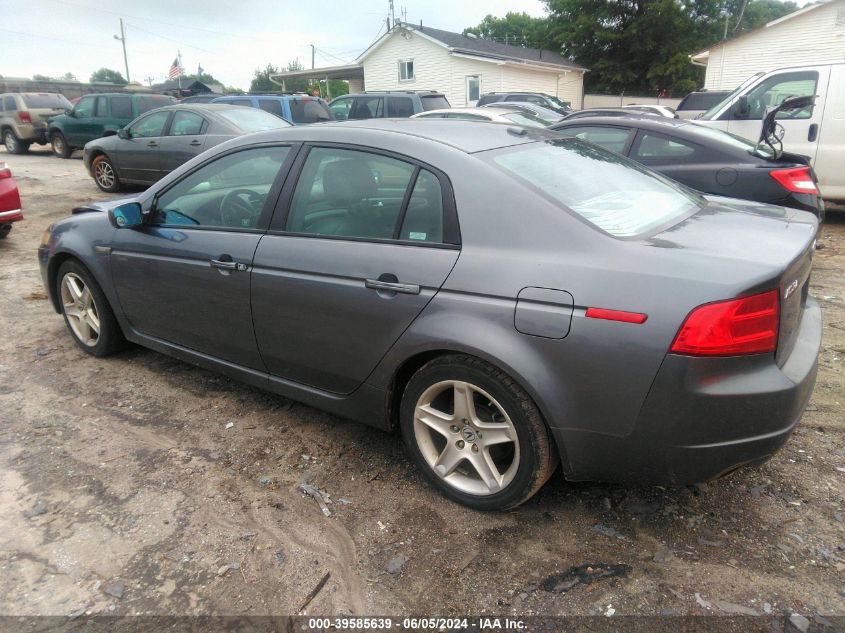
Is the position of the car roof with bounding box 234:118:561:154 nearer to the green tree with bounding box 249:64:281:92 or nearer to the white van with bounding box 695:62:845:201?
the white van with bounding box 695:62:845:201

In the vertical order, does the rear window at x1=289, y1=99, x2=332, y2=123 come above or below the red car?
above

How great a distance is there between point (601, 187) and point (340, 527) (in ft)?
6.22

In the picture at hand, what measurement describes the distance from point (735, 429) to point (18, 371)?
14.3 ft

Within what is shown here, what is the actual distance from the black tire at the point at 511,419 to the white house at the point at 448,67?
27527 mm

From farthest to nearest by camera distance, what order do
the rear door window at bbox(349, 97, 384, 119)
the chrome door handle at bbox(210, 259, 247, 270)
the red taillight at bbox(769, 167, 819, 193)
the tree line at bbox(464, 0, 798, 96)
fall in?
1. the tree line at bbox(464, 0, 798, 96)
2. the rear door window at bbox(349, 97, 384, 119)
3. the red taillight at bbox(769, 167, 819, 193)
4. the chrome door handle at bbox(210, 259, 247, 270)

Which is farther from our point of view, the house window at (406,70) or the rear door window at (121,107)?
the house window at (406,70)

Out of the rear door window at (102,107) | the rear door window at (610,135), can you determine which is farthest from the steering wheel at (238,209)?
the rear door window at (102,107)

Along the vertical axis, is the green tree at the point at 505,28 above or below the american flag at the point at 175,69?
above

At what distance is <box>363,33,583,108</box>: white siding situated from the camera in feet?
92.4

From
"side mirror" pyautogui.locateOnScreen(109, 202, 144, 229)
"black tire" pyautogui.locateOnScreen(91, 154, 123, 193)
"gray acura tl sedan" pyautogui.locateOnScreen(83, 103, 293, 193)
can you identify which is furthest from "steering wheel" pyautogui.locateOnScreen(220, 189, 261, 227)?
"black tire" pyautogui.locateOnScreen(91, 154, 123, 193)

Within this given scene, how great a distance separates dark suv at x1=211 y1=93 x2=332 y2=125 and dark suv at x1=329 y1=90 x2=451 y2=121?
135 centimetres

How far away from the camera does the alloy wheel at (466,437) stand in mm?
2549

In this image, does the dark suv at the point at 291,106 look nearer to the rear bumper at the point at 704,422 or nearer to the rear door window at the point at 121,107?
→ the rear door window at the point at 121,107

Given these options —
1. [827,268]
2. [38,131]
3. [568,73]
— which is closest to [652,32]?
[568,73]
